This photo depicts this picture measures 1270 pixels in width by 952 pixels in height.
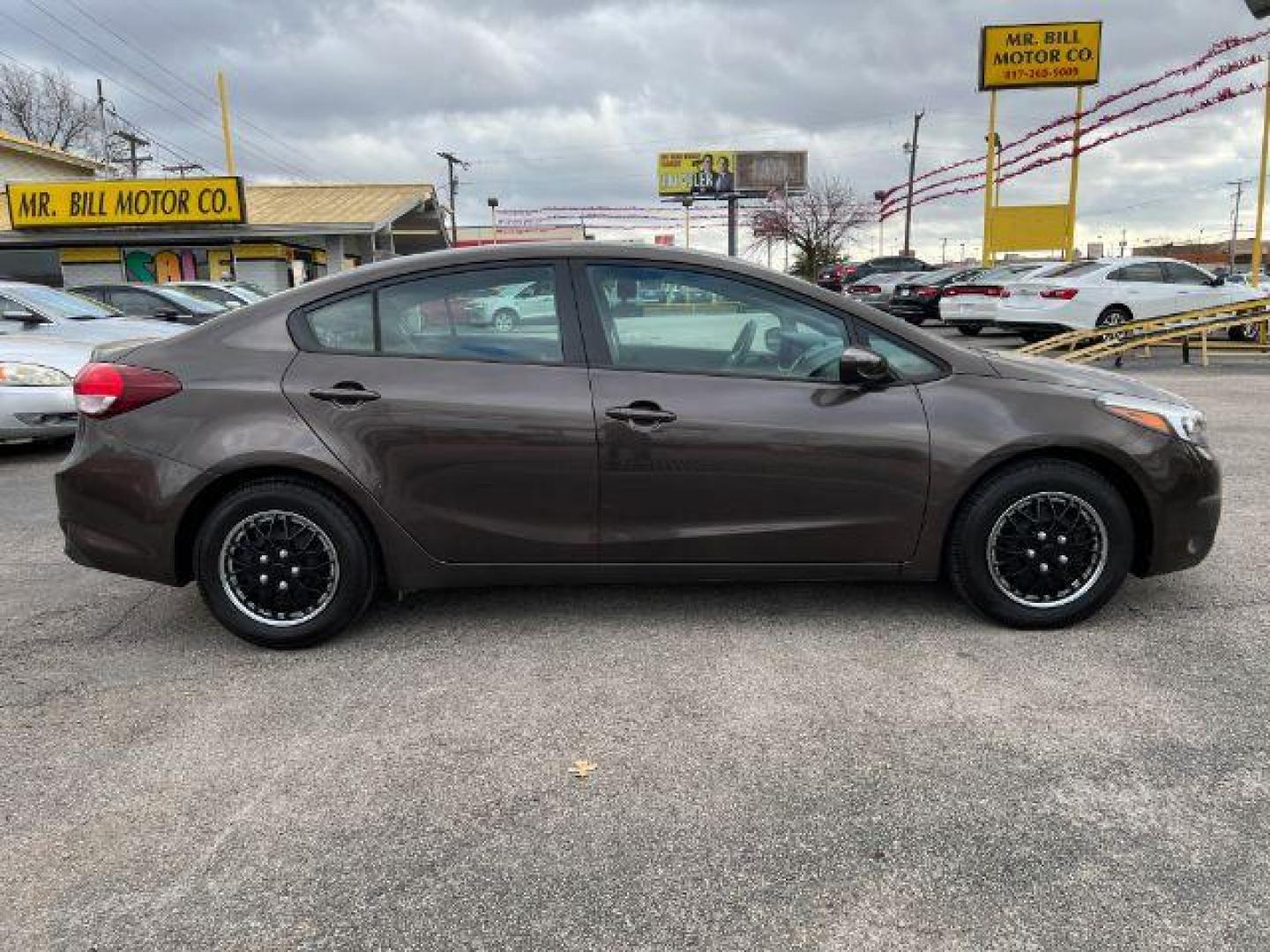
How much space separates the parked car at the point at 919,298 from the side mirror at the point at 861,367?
59.0 ft

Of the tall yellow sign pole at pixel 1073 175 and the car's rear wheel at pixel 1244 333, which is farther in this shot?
the tall yellow sign pole at pixel 1073 175

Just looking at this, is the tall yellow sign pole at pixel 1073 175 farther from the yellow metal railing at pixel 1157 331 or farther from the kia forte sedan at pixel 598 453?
the kia forte sedan at pixel 598 453

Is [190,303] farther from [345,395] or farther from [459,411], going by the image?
[459,411]

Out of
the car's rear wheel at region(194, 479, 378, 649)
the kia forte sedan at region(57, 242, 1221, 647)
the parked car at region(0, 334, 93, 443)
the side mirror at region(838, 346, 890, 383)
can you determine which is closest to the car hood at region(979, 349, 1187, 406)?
the kia forte sedan at region(57, 242, 1221, 647)

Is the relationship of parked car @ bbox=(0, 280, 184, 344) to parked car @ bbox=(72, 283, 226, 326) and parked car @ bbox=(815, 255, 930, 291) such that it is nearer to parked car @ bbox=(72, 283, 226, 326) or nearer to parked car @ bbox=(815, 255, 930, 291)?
parked car @ bbox=(72, 283, 226, 326)

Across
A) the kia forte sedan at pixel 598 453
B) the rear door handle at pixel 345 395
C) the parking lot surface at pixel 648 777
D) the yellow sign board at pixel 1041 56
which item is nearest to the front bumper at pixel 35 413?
the parking lot surface at pixel 648 777

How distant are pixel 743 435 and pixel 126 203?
96.2 ft

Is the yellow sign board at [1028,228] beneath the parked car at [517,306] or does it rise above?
above

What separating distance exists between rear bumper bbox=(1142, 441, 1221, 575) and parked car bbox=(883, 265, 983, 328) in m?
17.6

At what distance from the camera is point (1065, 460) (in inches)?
140

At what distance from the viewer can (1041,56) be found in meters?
28.1

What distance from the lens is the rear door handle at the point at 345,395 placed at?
3.47 meters

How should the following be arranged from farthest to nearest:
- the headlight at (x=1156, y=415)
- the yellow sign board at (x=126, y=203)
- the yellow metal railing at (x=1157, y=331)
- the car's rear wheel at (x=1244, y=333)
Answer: the yellow sign board at (x=126, y=203) → the car's rear wheel at (x=1244, y=333) → the yellow metal railing at (x=1157, y=331) → the headlight at (x=1156, y=415)

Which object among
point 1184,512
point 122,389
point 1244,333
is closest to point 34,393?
point 122,389
